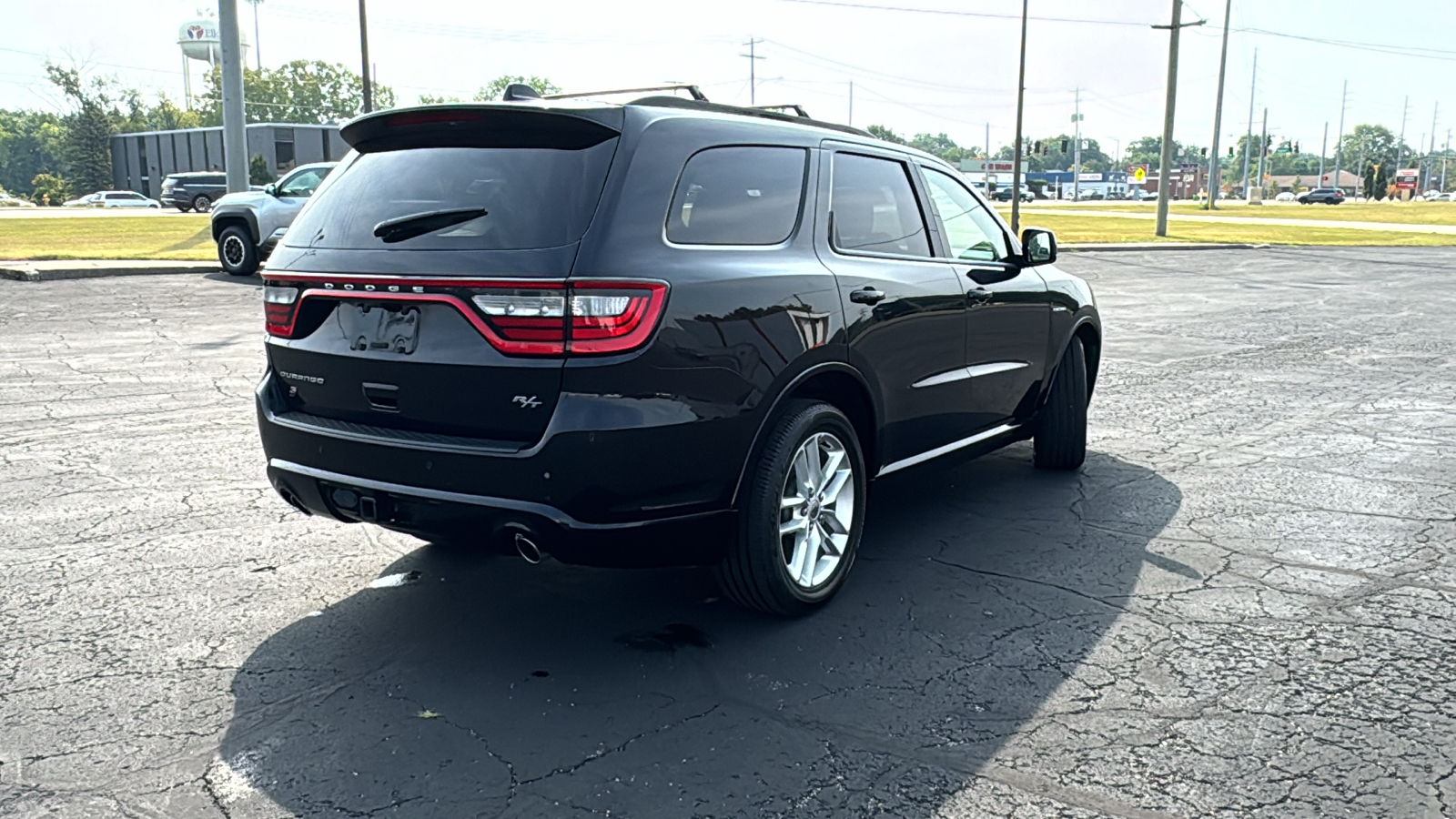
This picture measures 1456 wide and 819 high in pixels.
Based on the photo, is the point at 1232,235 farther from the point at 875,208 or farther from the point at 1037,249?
the point at 875,208

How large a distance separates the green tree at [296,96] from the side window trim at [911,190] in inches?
5330

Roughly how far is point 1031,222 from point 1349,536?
4072cm

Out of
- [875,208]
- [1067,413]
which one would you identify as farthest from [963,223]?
[1067,413]

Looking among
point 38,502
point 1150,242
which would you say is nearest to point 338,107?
point 1150,242

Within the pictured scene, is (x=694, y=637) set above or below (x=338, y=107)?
below

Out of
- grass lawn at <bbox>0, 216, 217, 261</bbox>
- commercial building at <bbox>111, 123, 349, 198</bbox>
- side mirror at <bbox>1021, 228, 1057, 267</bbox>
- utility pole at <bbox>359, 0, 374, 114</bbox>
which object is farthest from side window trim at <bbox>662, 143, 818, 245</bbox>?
commercial building at <bbox>111, 123, 349, 198</bbox>

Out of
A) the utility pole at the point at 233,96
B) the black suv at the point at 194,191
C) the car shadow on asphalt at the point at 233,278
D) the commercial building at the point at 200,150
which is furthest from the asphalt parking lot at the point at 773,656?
the black suv at the point at 194,191

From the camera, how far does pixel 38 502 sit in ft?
19.0

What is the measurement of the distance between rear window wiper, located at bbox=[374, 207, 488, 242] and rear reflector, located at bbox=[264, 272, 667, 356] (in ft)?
0.78

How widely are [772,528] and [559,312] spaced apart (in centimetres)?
107

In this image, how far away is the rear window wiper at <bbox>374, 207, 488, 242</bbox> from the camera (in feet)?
12.4

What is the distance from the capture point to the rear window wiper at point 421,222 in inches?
148

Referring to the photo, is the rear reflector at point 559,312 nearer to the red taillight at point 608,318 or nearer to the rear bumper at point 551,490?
the red taillight at point 608,318

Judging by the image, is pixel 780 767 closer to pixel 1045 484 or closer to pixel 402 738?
pixel 402 738
